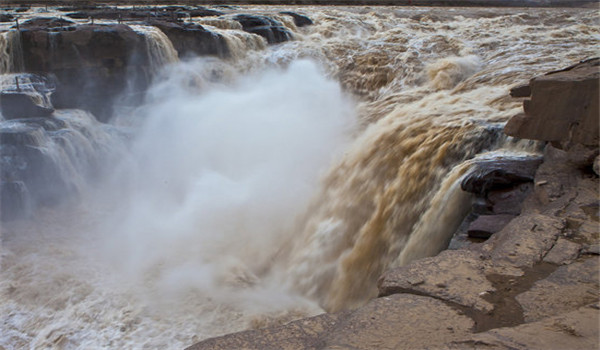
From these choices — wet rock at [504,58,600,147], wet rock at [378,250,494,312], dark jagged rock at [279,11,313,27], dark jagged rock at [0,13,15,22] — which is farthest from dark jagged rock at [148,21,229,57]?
wet rock at [378,250,494,312]

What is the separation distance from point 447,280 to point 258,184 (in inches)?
179

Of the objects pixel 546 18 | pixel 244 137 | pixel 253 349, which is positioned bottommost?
pixel 244 137

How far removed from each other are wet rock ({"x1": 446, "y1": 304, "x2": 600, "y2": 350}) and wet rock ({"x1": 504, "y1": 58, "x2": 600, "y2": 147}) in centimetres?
178

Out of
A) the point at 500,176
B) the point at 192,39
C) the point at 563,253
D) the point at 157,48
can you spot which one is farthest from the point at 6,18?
the point at 563,253

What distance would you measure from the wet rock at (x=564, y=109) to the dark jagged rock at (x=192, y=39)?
7712 mm

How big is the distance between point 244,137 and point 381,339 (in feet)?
20.2

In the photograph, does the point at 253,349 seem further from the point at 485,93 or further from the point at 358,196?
the point at 485,93

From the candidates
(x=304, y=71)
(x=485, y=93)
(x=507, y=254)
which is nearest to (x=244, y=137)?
(x=304, y=71)

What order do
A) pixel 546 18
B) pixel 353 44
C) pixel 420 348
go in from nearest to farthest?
pixel 420 348, pixel 353 44, pixel 546 18

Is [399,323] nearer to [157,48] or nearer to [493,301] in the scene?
[493,301]

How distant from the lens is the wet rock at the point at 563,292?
223 centimetres

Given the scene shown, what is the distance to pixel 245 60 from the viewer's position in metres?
10.7

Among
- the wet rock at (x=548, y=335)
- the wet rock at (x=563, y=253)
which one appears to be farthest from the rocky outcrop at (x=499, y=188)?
the wet rock at (x=548, y=335)

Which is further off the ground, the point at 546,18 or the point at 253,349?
the point at 546,18
